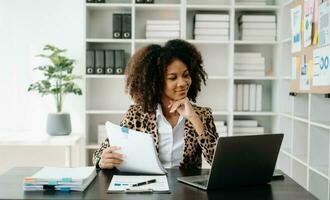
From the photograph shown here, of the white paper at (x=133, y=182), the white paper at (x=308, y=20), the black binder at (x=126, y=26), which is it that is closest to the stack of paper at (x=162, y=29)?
the black binder at (x=126, y=26)

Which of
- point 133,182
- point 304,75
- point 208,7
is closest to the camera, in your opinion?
point 133,182

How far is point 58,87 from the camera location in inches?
139

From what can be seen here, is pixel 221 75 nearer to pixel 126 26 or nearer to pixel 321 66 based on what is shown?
pixel 126 26

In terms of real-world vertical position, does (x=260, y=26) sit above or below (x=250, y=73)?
above

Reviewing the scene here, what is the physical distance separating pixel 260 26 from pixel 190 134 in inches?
80.8

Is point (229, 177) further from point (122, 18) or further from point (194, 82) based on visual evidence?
point (122, 18)

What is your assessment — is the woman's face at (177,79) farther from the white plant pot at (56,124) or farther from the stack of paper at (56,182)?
the white plant pot at (56,124)

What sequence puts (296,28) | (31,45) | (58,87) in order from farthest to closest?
(31,45) < (58,87) < (296,28)

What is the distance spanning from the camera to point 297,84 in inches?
122

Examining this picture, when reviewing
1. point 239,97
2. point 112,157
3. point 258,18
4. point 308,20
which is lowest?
point 112,157

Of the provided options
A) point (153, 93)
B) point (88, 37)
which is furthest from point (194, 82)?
point (88, 37)

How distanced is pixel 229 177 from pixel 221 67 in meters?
2.62

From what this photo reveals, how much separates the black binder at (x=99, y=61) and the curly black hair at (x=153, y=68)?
1.55 meters

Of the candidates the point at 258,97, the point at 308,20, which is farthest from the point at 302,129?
the point at 308,20
